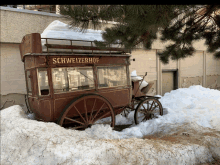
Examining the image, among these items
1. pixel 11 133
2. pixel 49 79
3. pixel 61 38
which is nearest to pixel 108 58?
pixel 61 38

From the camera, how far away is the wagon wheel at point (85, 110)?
13.5 feet

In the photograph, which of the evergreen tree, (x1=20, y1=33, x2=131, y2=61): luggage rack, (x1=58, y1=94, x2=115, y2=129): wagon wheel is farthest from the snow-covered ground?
the evergreen tree

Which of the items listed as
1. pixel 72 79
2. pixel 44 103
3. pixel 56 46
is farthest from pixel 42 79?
pixel 56 46

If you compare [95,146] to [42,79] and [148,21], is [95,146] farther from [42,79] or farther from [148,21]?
[148,21]

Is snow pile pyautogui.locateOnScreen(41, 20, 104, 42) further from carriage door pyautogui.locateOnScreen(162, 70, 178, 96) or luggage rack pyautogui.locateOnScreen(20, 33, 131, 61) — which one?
carriage door pyautogui.locateOnScreen(162, 70, 178, 96)

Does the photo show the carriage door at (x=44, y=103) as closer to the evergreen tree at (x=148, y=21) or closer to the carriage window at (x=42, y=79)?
the carriage window at (x=42, y=79)

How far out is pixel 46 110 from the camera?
401cm

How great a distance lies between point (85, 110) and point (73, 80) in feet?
2.78

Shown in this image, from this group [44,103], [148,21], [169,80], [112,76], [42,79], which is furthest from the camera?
[169,80]

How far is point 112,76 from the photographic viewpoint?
5.02 meters

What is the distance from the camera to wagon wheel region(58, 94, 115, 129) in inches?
162

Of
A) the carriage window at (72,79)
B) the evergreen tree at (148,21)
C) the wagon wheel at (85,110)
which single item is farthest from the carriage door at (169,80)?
the carriage window at (72,79)

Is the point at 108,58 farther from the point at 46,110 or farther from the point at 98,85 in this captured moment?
the point at 46,110

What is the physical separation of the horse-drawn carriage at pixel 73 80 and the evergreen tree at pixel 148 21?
0.62 meters
